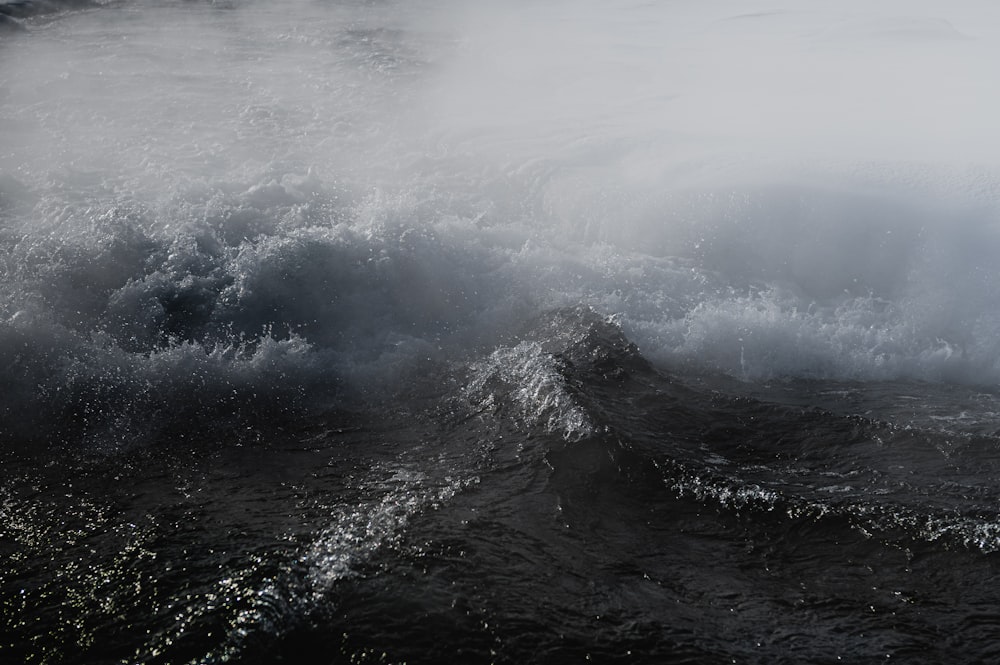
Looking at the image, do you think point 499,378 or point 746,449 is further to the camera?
point 499,378

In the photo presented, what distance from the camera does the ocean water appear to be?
2.81 meters

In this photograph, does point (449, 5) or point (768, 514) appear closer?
point (768, 514)

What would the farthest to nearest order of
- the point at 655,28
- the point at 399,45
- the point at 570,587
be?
1. the point at 655,28
2. the point at 399,45
3. the point at 570,587

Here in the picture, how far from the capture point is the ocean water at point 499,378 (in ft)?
9.22

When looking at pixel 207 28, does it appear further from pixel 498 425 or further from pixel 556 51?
pixel 498 425

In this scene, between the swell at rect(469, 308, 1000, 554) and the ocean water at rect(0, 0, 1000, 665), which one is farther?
the swell at rect(469, 308, 1000, 554)

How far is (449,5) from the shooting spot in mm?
19234

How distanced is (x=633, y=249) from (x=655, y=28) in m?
12.6

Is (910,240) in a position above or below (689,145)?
below

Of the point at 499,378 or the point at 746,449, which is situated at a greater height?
the point at 499,378

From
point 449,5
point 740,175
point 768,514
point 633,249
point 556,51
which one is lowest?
point 768,514

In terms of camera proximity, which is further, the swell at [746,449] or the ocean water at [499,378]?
the swell at [746,449]

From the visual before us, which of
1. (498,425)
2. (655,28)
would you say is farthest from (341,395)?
(655,28)

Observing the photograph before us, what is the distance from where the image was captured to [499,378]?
14.9ft
